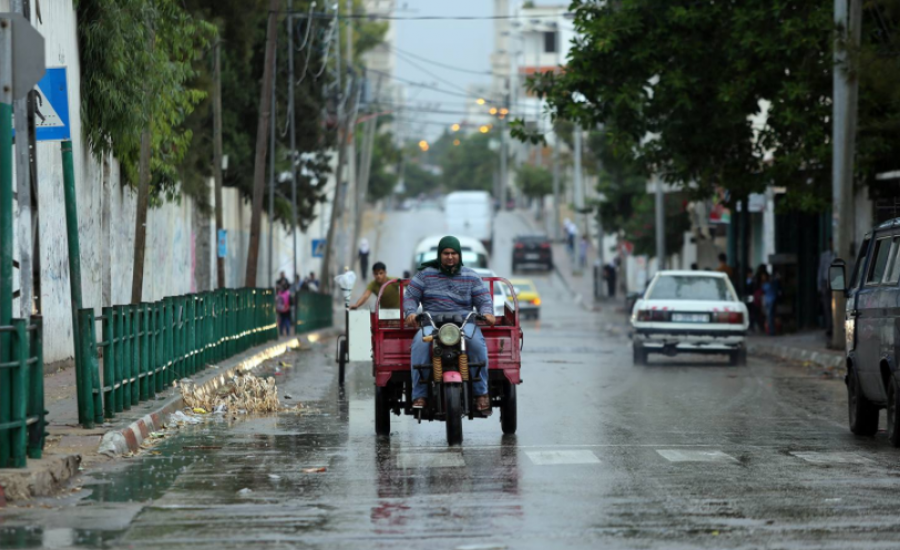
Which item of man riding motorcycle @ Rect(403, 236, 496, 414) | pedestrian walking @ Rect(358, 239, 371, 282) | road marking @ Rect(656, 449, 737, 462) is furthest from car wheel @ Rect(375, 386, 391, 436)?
pedestrian walking @ Rect(358, 239, 371, 282)

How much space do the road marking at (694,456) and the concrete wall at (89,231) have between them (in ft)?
33.7

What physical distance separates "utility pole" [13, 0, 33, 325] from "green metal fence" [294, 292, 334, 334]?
88.1 ft

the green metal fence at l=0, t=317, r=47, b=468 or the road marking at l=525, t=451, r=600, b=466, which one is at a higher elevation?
the green metal fence at l=0, t=317, r=47, b=468

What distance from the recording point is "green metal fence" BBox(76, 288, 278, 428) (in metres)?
14.6

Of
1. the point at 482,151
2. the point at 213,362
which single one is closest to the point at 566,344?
the point at 213,362

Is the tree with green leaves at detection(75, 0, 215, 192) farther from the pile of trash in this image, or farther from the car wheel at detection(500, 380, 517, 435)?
the car wheel at detection(500, 380, 517, 435)

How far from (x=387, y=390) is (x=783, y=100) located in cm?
1889

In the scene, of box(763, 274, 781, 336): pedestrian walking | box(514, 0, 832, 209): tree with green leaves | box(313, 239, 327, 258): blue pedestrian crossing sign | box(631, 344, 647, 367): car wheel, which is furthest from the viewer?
box(313, 239, 327, 258): blue pedestrian crossing sign

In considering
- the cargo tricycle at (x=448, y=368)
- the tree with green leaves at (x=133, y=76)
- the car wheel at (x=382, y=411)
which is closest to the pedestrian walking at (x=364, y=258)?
the tree with green leaves at (x=133, y=76)

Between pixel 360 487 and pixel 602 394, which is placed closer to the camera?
pixel 360 487

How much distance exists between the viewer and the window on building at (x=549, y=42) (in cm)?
16938

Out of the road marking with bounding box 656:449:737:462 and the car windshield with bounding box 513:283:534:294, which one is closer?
the road marking with bounding box 656:449:737:462

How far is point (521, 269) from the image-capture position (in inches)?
3438

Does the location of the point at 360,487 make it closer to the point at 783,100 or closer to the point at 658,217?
the point at 783,100
